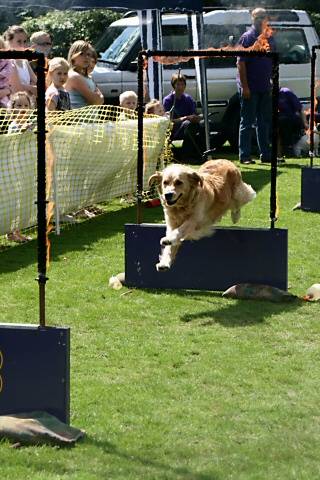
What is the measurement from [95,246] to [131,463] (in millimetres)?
5393

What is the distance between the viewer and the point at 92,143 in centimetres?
1094

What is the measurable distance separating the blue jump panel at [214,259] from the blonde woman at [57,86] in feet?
11.3

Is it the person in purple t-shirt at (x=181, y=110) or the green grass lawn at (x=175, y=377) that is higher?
the person in purple t-shirt at (x=181, y=110)

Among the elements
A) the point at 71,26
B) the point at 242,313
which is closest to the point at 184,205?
the point at 242,313

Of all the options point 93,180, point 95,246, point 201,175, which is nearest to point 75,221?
point 93,180

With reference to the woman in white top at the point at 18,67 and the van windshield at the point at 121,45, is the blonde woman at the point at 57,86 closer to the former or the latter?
the woman in white top at the point at 18,67

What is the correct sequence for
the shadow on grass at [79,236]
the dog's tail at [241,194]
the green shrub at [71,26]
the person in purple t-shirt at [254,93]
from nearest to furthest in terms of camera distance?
1. the dog's tail at [241,194]
2. the shadow on grass at [79,236]
3. the person in purple t-shirt at [254,93]
4. the green shrub at [71,26]

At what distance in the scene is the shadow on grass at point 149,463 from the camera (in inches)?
168

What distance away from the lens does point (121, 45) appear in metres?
18.0

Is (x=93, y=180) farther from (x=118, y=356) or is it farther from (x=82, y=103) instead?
(x=118, y=356)

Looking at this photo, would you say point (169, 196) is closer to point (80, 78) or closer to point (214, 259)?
point (214, 259)

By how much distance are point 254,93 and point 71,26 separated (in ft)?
35.8

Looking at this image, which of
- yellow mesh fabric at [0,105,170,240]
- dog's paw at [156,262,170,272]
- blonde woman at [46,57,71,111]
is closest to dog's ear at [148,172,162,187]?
dog's paw at [156,262,170,272]

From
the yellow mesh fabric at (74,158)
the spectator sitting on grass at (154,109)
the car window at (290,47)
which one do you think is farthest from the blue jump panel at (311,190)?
the car window at (290,47)
